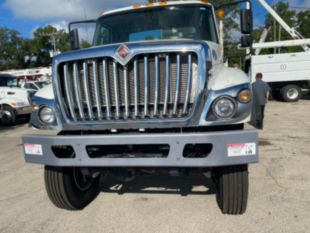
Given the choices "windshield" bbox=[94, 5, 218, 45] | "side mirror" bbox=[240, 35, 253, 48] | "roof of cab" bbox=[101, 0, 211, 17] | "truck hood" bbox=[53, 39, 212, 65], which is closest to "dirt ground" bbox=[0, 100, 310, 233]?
→ "truck hood" bbox=[53, 39, 212, 65]

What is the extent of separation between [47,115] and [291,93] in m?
14.4

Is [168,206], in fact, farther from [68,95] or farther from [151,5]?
[151,5]

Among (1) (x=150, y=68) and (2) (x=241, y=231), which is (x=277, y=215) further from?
(1) (x=150, y=68)

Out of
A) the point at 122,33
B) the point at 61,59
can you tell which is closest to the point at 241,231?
the point at 61,59

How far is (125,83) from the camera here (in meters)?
Answer: 2.96

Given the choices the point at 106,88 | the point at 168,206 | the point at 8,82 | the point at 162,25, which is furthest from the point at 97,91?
the point at 8,82

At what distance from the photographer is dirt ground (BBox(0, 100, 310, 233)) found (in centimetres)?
330

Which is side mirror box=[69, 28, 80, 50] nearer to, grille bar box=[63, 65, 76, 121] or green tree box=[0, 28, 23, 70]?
grille bar box=[63, 65, 76, 121]

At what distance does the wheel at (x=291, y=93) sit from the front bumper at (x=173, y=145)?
13.7m

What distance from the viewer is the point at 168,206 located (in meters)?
3.76

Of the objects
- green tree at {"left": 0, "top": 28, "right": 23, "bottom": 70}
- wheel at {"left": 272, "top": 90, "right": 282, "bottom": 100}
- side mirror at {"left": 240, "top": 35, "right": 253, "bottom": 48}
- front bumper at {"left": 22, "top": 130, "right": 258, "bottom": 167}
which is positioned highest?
green tree at {"left": 0, "top": 28, "right": 23, "bottom": 70}

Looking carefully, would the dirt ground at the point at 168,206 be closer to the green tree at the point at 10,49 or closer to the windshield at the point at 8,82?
the windshield at the point at 8,82

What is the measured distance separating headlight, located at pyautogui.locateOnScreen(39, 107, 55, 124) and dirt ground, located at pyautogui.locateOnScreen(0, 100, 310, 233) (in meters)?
1.26

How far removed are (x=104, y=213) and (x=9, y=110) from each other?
10.1 metres
